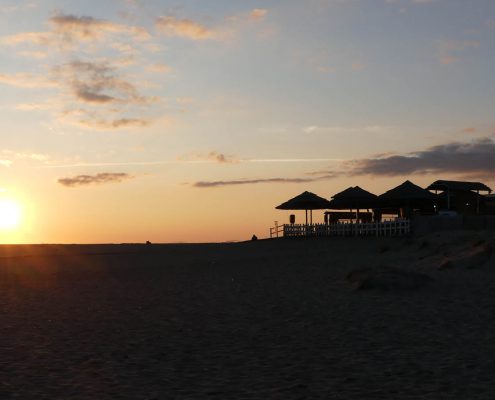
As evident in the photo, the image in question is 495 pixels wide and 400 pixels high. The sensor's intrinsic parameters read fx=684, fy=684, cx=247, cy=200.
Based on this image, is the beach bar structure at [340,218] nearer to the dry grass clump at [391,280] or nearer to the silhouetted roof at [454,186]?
the silhouetted roof at [454,186]

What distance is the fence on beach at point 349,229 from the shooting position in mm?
38781

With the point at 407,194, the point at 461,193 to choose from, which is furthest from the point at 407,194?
the point at 461,193

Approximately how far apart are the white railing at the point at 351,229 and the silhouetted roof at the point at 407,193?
4.60 feet

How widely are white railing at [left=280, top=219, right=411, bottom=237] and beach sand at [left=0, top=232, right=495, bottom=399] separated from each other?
17552 mm

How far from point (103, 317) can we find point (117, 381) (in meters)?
5.36

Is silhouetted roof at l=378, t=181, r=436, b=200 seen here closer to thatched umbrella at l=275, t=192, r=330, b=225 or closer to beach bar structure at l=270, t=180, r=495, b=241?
beach bar structure at l=270, t=180, r=495, b=241

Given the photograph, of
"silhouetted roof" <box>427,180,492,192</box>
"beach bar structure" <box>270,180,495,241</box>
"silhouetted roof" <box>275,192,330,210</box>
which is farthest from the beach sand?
"silhouetted roof" <box>427,180,492,192</box>

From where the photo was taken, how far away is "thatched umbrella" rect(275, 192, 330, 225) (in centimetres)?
4353

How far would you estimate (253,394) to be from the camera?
7188 millimetres

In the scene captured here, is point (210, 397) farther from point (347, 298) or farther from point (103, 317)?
point (347, 298)

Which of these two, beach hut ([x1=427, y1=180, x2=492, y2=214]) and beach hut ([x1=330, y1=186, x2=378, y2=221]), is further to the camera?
beach hut ([x1=427, y1=180, x2=492, y2=214])

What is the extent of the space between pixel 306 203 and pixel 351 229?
4016 millimetres

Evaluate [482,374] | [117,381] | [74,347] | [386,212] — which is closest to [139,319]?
→ [74,347]

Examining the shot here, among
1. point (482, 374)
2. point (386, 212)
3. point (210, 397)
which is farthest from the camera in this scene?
point (386, 212)
